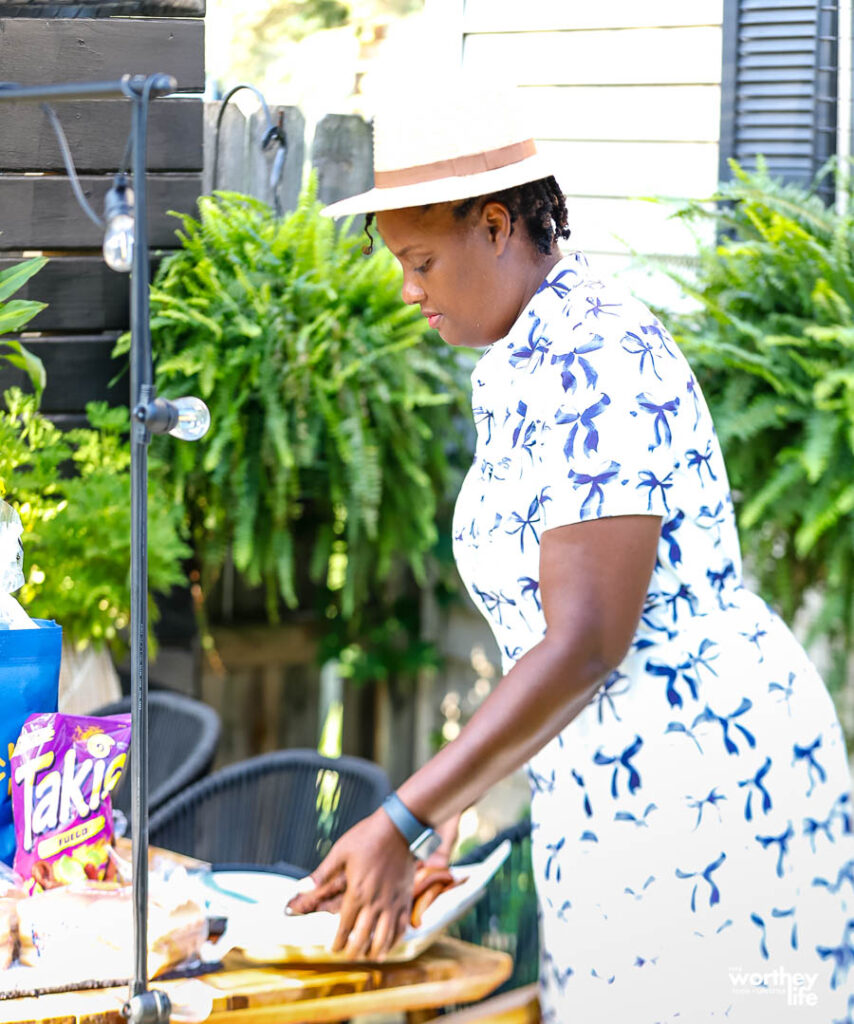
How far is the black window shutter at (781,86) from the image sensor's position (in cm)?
260

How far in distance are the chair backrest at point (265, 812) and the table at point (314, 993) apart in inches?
26.5

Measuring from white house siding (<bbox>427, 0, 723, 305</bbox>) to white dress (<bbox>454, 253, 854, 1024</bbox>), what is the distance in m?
1.39

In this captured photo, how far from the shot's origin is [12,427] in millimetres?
1492

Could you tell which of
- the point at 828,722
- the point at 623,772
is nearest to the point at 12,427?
the point at 623,772

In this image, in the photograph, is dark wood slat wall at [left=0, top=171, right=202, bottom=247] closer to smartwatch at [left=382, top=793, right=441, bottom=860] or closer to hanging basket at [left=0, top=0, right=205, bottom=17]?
hanging basket at [left=0, top=0, right=205, bottom=17]

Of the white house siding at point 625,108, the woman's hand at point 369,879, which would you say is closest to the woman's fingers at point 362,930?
the woman's hand at point 369,879

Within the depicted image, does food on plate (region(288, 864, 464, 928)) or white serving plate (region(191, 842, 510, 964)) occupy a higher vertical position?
food on plate (region(288, 864, 464, 928))

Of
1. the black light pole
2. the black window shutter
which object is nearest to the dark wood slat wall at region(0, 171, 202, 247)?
the black light pole

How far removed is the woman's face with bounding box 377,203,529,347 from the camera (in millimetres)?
1169

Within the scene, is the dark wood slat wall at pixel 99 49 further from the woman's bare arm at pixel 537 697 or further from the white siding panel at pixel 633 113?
the woman's bare arm at pixel 537 697

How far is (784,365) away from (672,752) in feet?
4.89

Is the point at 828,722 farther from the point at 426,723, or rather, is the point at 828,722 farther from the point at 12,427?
the point at 426,723

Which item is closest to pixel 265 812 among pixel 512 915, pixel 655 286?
pixel 512 915

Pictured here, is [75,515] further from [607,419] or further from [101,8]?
[607,419]
